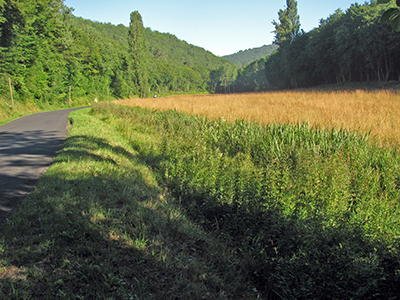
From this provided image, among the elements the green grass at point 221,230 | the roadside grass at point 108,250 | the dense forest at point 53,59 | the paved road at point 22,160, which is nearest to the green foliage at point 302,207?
the green grass at point 221,230

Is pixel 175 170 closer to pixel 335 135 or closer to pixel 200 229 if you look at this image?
pixel 200 229

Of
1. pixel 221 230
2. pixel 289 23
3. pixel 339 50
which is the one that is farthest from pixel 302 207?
pixel 289 23

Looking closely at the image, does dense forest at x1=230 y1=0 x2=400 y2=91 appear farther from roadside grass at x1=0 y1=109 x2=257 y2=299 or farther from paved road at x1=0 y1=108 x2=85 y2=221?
paved road at x1=0 y1=108 x2=85 y2=221

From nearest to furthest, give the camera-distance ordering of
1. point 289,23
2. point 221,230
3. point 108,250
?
point 108,250
point 221,230
point 289,23

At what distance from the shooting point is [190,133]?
8602mm

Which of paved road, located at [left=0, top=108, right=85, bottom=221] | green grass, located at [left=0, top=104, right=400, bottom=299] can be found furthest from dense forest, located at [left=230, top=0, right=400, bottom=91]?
paved road, located at [left=0, top=108, right=85, bottom=221]

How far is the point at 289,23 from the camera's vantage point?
72625 millimetres

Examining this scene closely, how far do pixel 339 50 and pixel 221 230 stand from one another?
1926 inches

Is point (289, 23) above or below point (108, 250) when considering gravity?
above

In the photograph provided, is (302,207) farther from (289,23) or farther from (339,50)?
(289,23)

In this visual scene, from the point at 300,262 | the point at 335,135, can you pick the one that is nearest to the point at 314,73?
the point at 335,135

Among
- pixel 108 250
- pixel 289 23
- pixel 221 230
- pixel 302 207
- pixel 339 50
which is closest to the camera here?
pixel 108 250

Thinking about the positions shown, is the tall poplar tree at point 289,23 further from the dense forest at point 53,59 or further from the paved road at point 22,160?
the paved road at point 22,160

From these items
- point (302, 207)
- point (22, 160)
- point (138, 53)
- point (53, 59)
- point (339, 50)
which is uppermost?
point (138, 53)
